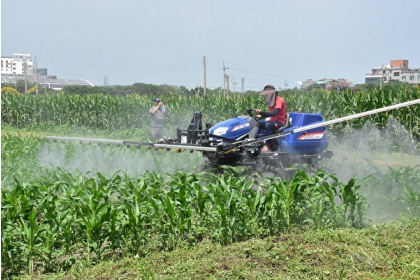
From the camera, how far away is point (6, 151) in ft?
A: 40.3

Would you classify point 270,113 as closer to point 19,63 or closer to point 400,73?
point 400,73

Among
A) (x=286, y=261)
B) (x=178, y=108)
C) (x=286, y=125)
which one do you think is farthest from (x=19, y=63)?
(x=286, y=261)

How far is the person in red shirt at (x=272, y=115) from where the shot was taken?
31.0 ft

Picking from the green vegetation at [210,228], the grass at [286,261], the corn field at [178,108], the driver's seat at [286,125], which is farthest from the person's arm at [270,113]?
the corn field at [178,108]

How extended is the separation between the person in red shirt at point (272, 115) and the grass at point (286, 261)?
11.8ft

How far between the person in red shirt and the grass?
3602mm

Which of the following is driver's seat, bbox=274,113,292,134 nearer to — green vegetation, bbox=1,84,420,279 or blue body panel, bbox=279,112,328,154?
blue body panel, bbox=279,112,328,154

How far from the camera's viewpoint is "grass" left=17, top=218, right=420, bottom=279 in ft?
16.1

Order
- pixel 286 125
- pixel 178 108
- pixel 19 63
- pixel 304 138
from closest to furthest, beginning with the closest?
1. pixel 286 125
2. pixel 304 138
3. pixel 178 108
4. pixel 19 63

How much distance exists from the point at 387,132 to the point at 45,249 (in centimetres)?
1482

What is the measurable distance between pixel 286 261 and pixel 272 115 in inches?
178

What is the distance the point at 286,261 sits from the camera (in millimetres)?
5211

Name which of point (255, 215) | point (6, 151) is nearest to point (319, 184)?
point (255, 215)

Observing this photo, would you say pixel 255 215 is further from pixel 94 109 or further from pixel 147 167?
pixel 94 109
